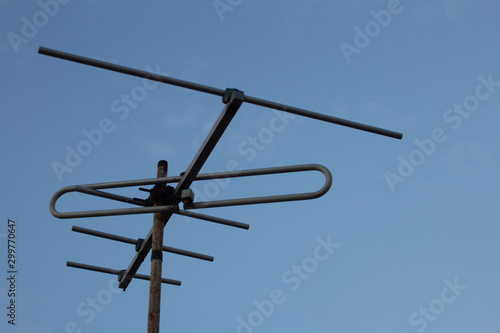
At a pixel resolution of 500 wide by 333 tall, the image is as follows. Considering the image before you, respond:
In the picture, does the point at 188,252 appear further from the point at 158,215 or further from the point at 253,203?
the point at 253,203

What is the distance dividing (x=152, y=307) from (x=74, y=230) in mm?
2319

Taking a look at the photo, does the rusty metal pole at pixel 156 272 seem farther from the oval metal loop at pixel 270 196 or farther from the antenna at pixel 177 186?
the oval metal loop at pixel 270 196

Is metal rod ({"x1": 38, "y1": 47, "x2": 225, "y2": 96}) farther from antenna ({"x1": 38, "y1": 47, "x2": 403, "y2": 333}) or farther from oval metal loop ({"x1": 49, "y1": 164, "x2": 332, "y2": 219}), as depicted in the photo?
oval metal loop ({"x1": 49, "y1": 164, "x2": 332, "y2": 219})

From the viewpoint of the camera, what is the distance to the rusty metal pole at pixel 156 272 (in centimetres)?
705

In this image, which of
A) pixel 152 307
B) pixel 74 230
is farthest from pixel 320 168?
pixel 74 230

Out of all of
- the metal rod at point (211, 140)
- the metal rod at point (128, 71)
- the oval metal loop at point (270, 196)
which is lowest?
the oval metal loop at point (270, 196)

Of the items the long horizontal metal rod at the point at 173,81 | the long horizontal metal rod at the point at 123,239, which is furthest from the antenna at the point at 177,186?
the long horizontal metal rod at the point at 123,239

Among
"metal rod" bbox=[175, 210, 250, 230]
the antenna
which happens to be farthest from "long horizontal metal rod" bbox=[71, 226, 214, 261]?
"metal rod" bbox=[175, 210, 250, 230]

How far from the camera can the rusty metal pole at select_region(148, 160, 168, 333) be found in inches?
278

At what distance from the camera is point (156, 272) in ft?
24.3

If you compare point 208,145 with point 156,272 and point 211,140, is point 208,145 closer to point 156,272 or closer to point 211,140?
point 211,140

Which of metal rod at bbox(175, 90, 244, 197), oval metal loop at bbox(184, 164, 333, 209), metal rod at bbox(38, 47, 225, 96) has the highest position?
metal rod at bbox(38, 47, 225, 96)

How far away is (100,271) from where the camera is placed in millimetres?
9156

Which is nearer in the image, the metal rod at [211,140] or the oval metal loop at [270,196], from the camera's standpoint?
the metal rod at [211,140]
